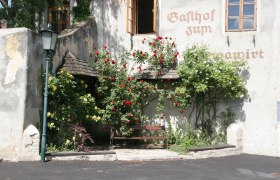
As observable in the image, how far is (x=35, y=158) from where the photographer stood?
941cm

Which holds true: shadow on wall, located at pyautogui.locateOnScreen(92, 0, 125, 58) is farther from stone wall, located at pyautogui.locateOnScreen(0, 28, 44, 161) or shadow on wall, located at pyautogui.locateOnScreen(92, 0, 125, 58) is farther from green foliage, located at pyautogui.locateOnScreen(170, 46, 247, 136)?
stone wall, located at pyautogui.locateOnScreen(0, 28, 44, 161)

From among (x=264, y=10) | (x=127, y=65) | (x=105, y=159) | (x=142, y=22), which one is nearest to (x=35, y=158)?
(x=105, y=159)

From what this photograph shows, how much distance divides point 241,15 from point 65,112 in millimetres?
6291

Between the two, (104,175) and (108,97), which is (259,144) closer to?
(108,97)

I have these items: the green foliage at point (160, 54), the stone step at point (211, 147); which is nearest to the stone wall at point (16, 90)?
the green foliage at point (160, 54)

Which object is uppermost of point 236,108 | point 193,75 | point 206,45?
point 206,45

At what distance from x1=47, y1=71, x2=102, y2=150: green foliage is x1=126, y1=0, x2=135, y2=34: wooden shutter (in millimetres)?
3226

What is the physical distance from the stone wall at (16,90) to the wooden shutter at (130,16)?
400 centimetres

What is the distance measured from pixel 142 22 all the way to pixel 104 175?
10.1 meters

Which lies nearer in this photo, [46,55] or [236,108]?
[46,55]

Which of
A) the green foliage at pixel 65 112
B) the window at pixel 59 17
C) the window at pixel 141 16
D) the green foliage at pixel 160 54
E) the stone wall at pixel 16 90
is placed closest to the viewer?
the stone wall at pixel 16 90

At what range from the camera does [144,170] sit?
28.6 feet

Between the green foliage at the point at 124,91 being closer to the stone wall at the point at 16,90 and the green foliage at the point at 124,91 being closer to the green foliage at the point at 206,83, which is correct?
the green foliage at the point at 206,83

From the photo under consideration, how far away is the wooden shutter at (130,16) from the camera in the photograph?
12.9 m
